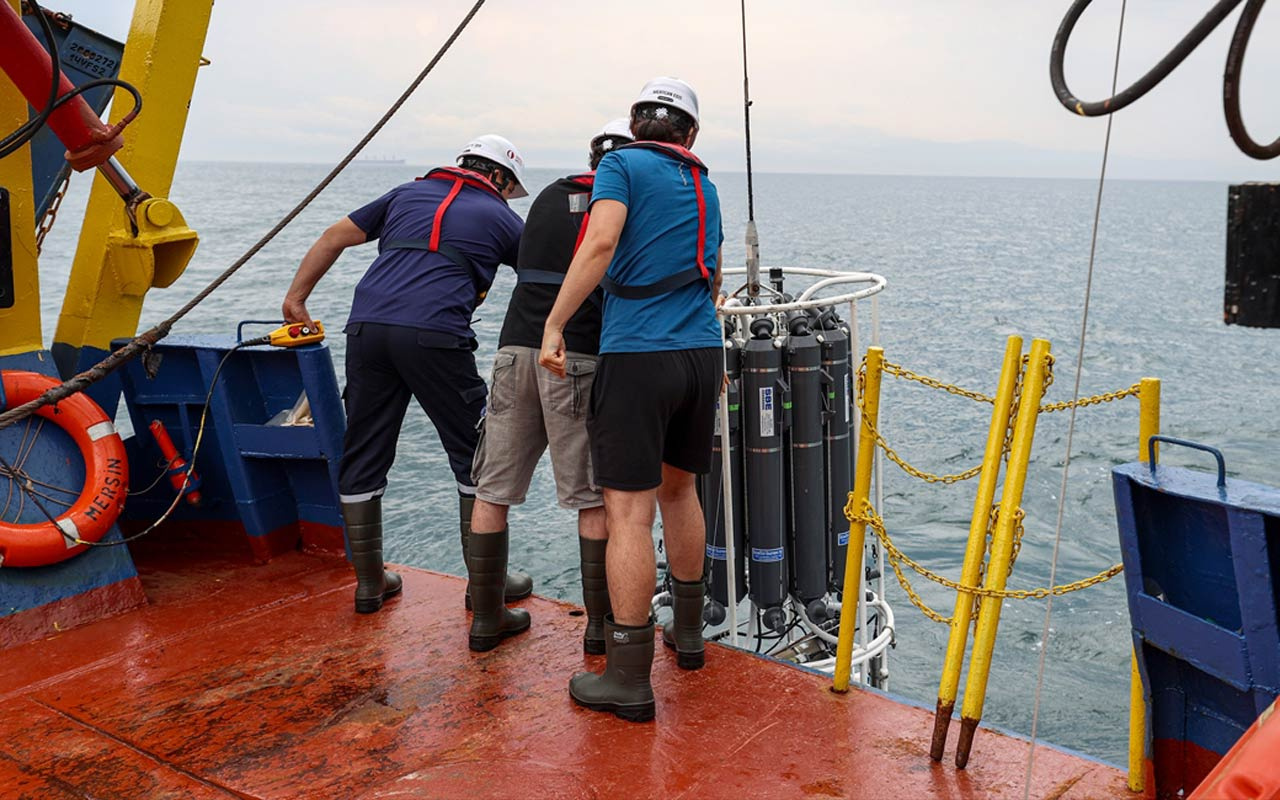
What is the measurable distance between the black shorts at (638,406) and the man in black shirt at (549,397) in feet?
0.93

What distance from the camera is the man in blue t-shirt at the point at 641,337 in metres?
3.48

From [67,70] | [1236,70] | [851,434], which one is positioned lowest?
[851,434]

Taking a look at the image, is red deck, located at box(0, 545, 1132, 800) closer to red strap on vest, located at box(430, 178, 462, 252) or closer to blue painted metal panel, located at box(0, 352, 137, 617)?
blue painted metal panel, located at box(0, 352, 137, 617)

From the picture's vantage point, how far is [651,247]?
3553mm

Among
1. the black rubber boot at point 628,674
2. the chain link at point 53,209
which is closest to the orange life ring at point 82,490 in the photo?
the chain link at point 53,209

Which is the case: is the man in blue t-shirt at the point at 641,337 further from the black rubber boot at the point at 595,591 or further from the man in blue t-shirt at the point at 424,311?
the man in blue t-shirt at the point at 424,311

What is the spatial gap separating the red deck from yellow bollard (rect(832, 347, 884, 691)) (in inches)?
6.2

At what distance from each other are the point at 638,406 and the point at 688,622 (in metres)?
0.94

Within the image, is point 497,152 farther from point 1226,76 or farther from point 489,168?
point 1226,76

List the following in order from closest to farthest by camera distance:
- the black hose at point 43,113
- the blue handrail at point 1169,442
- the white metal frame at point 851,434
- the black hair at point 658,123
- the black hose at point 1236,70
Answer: the black hose at point 1236,70
the blue handrail at point 1169,442
the black hair at point 658,123
the black hose at point 43,113
the white metal frame at point 851,434

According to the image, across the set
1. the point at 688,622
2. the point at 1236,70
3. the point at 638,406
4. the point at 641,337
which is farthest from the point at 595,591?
the point at 1236,70

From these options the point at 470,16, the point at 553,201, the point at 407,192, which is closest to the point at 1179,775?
the point at 553,201

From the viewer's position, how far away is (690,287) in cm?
364

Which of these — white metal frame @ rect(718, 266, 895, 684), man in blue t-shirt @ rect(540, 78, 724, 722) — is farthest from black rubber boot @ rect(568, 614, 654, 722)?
white metal frame @ rect(718, 266, 895, 684)
